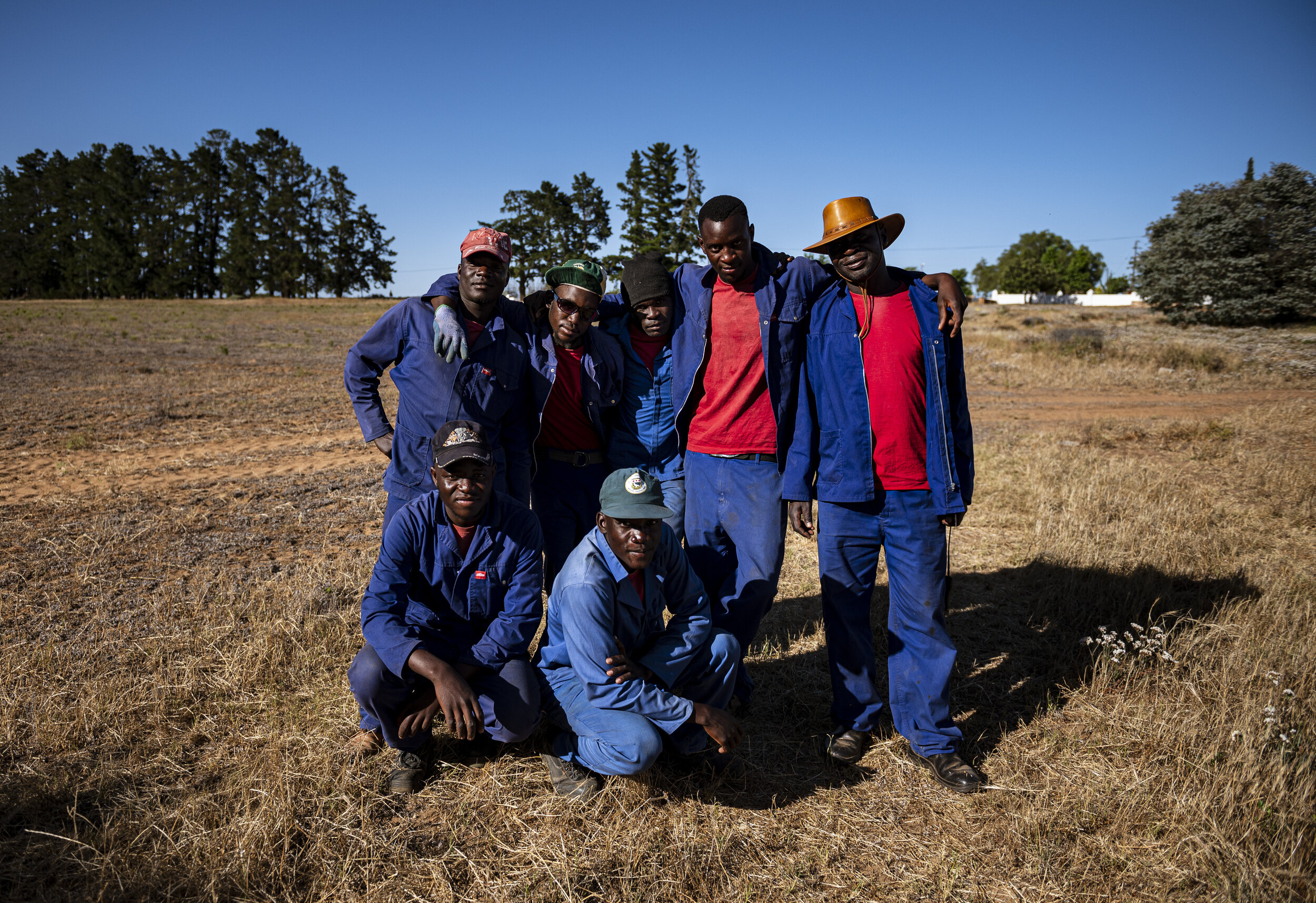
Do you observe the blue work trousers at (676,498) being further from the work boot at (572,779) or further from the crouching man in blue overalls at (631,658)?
the work boot at (572,779)

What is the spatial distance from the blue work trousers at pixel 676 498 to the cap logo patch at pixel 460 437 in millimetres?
1122

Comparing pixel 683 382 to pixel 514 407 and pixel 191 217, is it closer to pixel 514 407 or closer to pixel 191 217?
pixel 514 407

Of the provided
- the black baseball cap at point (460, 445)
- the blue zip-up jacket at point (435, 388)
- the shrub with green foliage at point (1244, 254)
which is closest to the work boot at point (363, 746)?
the blue zip-up jacket at point (435, 388)

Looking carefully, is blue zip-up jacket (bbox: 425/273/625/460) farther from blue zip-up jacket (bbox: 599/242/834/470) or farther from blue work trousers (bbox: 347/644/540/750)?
blue work trousers (bbox: 347/644/540/750)

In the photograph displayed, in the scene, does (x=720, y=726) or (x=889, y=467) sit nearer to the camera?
(x=720, y=726)

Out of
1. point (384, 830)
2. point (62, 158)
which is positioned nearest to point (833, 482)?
point (384, 830)

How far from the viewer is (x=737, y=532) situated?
12.2 ft

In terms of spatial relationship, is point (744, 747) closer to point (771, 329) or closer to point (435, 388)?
point (771, 329)

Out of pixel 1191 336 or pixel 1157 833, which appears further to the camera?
pixel 1191 336

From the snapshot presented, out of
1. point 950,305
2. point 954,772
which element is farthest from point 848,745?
point 950,305

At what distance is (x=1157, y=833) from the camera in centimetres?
295

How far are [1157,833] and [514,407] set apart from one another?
3443mm

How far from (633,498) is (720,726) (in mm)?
992

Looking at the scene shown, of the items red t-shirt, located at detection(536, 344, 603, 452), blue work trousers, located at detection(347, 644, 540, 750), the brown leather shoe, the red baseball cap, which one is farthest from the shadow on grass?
the red baseball cap
